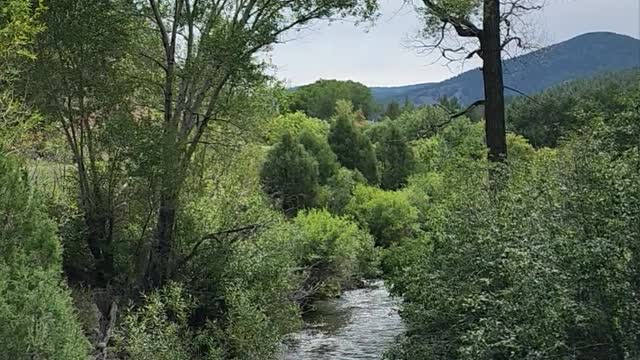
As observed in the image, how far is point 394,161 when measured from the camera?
3856cm

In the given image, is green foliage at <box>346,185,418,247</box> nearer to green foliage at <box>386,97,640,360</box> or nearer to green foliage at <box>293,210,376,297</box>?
green foliage at <box>293,210,376,297</box>

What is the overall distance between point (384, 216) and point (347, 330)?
1238 centimetres

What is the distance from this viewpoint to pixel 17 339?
246 inches

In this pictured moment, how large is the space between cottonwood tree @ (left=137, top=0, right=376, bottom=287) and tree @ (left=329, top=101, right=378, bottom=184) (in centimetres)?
2420

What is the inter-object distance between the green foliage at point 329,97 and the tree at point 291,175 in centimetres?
3371

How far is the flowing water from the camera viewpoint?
14.4 metres

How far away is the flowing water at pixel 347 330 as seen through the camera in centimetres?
1443

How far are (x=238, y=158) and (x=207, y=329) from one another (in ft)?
14.7

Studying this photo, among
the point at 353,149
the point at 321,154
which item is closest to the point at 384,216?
the point at 321,154

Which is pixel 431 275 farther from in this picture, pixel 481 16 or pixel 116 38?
pixel 116 38

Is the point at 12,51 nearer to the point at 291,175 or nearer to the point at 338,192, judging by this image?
the point at 291,175

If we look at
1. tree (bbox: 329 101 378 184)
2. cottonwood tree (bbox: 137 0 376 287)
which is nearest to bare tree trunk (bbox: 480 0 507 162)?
cottonwood tree (bbox: 137 0 376 287)

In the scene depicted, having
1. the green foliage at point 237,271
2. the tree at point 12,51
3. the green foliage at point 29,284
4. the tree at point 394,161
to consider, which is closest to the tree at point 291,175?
the tree at point 394,161

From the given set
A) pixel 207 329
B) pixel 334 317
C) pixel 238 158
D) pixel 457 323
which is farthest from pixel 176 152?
pixel 334 317
